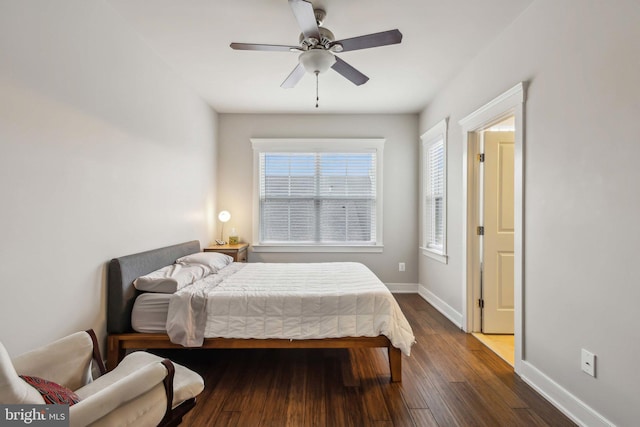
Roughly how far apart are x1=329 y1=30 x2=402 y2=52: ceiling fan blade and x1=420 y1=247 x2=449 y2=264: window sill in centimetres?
257

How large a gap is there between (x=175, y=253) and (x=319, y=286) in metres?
1.59

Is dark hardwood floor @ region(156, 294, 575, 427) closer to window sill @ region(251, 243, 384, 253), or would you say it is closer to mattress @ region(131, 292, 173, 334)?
mattress @ region(131, 292, 173, 334)

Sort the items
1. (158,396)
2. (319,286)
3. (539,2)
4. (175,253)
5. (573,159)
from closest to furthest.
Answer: (158,396), (573,159), (539,2), (319,286), (175,253)

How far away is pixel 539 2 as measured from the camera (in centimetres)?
221

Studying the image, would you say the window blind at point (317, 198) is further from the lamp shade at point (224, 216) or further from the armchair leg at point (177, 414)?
the armchair leg at point (177, 414)

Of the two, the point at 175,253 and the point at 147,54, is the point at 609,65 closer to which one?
the point at 147,54

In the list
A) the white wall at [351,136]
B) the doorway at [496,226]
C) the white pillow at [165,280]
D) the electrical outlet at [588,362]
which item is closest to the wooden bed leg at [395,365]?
the electrical outlet at [588,362]

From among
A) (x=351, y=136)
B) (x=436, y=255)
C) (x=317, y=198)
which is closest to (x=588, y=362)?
(x=436, y=255)

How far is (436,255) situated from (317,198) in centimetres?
189

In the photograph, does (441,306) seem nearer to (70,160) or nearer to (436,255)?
(436,255)

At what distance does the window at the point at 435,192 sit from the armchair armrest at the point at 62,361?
351 cm

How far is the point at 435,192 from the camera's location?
4.29 meters

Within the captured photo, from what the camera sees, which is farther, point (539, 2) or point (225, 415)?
point (539, 2)

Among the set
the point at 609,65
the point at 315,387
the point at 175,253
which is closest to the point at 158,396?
the point at 315,387
